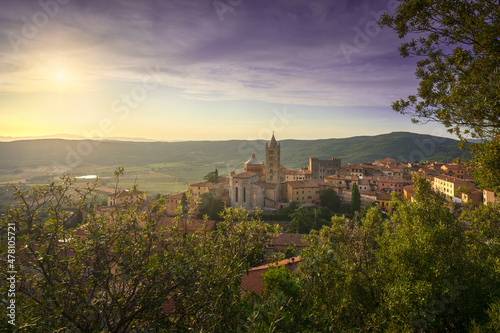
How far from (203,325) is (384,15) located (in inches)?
440

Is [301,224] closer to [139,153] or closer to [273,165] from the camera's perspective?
[273,165]

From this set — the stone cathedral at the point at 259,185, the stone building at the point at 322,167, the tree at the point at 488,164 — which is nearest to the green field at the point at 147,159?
the stone building at the point at 322,167

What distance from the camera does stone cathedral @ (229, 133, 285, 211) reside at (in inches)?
1975

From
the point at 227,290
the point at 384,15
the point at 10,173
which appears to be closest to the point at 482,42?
the point at 384,15

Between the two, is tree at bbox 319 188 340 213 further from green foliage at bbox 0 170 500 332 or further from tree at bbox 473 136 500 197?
tree at bbox 473 136 500 197

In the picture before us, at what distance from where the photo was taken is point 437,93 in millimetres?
9656

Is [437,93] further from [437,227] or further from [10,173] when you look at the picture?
[10,173]

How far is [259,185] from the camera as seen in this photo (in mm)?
52125

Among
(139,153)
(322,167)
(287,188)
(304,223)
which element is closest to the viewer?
(304,223)

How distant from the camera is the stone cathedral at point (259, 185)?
5016cm

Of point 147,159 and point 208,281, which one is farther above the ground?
point 208,281

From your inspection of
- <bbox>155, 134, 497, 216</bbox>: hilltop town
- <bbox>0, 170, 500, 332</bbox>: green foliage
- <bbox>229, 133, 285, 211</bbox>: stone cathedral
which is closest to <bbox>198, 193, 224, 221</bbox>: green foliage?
<bbox>155, 134, 497, 216</bbox>: hilltop town

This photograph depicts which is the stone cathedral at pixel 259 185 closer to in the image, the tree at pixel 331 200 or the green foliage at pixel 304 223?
the green foliage at pixel 304 223

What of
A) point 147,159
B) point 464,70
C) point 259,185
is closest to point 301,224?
point 259,185
